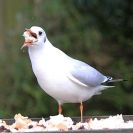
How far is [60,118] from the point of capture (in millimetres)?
2400

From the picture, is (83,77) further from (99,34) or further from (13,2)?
(13,2)

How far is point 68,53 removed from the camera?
563 centimetres

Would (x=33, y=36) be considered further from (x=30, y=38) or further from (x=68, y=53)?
(x=68, y=53)

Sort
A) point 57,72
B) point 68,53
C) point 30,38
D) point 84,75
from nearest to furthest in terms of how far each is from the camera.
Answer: point 30,38 < point 57,72 < point 84,75 < point 68,53

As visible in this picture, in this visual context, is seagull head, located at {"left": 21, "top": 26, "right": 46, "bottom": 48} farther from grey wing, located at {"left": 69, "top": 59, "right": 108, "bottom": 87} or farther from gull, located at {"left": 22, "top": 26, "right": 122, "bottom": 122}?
grey wing, located at {"left": 69, "top": 59, "right": 108, "bottom": 87}

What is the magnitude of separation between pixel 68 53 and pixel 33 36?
10.0ft

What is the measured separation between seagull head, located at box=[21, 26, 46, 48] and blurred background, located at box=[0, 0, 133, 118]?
2.69 metres

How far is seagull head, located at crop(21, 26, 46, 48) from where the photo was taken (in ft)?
8.35

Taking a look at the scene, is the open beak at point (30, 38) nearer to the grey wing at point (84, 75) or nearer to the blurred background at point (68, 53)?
the grey wing at point (84, 75)

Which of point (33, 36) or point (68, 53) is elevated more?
point (68, 53)

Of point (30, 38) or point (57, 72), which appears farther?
point (57, 72)

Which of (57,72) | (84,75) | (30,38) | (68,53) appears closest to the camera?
(30,38)

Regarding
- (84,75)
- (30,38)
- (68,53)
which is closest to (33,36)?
(30,38)

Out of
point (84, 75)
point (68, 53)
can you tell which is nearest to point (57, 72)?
point (84, 75)
